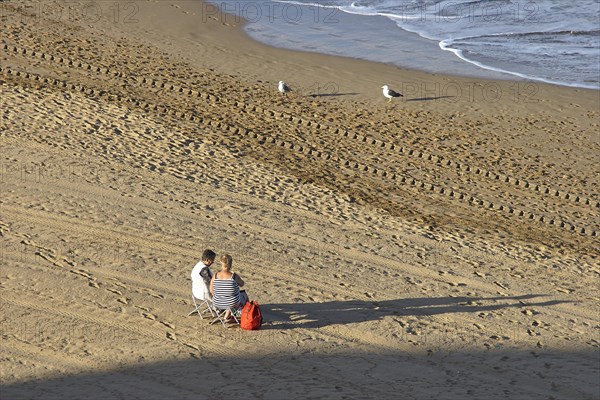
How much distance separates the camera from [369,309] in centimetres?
1179

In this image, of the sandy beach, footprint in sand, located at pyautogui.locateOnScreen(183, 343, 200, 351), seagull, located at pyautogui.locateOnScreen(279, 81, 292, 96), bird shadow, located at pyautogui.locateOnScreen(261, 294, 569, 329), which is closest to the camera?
the sandy beach

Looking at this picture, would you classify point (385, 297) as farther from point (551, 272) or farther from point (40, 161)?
point (40, 161)

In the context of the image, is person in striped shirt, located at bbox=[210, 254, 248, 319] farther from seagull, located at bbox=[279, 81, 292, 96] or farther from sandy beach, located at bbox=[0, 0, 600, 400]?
seagull, located at bbox=[279, 81, 292, 96]

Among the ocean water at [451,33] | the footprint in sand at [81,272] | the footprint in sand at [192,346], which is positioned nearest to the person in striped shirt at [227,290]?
the footprint in sand at [192,346]

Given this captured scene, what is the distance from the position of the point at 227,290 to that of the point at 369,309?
1837 millimetres

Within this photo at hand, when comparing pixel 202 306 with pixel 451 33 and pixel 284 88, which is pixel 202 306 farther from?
pixel 451 33

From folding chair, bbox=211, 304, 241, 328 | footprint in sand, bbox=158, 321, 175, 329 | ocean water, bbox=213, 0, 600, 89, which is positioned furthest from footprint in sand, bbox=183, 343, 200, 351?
ocean water, bbox=213, 0, 600, 89

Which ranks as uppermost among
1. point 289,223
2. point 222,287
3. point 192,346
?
point 289,223

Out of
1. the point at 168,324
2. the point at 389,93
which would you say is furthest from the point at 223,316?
the point at 389,93

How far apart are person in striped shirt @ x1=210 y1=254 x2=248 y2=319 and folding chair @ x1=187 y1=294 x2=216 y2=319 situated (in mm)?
170

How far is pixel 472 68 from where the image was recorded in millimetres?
23297

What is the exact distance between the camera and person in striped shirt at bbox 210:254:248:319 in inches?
432

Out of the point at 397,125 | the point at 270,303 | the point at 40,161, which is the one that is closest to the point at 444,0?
the point at 397,125

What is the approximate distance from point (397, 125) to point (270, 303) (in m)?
7.52
